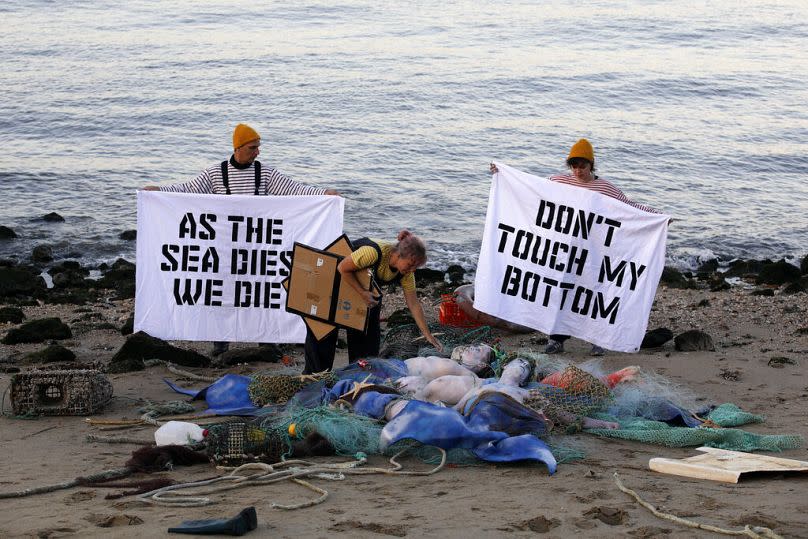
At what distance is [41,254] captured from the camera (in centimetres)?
1794

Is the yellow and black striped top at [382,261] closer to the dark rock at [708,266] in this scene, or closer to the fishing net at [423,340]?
the fishing net at [423,340]

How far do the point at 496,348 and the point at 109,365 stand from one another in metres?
3.81

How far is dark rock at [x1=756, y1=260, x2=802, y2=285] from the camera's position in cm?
1576

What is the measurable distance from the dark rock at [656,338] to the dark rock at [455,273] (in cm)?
519

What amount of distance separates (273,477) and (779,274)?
1119cm

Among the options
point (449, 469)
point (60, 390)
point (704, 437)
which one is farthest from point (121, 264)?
point (704, 437)

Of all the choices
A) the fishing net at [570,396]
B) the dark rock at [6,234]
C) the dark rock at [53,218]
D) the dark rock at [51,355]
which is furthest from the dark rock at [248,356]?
the dark rock at [53,218]

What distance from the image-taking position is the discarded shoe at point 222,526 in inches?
218

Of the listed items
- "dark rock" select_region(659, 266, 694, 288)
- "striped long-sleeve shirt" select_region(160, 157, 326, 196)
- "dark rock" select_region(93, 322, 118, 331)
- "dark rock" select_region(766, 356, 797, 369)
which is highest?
"striped long-sleeve shirt" select_region(160, 157, 326, 196)

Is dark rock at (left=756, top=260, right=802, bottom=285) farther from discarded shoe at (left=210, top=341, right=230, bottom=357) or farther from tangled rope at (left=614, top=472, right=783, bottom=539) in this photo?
tangled rope at (left=614, top=472, right=783, bottom=539)

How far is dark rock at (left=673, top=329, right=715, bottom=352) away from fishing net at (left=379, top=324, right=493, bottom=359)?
2.37 meters

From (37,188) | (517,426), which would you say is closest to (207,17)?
(37,188)

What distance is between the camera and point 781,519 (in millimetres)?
5828

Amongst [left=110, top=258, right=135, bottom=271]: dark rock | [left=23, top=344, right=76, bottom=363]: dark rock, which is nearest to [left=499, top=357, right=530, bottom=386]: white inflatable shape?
[left=23, top=344, right=76, bottom=363]: dark rock
